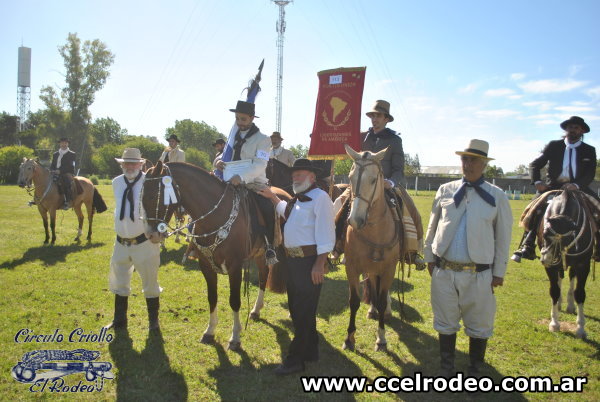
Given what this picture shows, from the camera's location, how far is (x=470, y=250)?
4020mm

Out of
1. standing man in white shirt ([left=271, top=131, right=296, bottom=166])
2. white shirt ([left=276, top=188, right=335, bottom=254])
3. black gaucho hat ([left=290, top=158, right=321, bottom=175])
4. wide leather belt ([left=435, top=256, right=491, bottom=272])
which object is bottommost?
wide leather belt ([left=435, top=256, right=491, bottom=272])

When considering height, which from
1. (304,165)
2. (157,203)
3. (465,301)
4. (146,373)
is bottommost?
(146,373)

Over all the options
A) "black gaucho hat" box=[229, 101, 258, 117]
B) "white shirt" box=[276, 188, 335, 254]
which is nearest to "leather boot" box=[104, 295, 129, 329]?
"white shirt" box=[276, 188, 335, 254]

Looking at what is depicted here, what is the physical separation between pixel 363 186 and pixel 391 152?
1.64 m

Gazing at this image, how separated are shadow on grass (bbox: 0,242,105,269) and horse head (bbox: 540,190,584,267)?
10238 mm

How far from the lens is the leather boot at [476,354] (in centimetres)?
443

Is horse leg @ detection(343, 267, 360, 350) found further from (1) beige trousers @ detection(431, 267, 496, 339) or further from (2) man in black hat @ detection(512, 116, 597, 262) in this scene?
(2) man in black hat @ detection(512, 116, 597, 262)

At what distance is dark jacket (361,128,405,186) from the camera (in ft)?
19.1

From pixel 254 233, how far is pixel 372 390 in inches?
96.9

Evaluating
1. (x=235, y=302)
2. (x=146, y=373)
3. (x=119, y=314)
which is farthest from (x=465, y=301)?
(x=119, y=314)

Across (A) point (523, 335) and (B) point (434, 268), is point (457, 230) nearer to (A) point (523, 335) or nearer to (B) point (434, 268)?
(B) point (434, 268)

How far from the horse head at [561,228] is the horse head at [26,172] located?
42.8ft

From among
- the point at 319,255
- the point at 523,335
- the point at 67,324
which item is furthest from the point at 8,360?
the point at 523,335

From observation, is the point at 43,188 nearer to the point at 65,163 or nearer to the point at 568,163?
the point at 65,163
